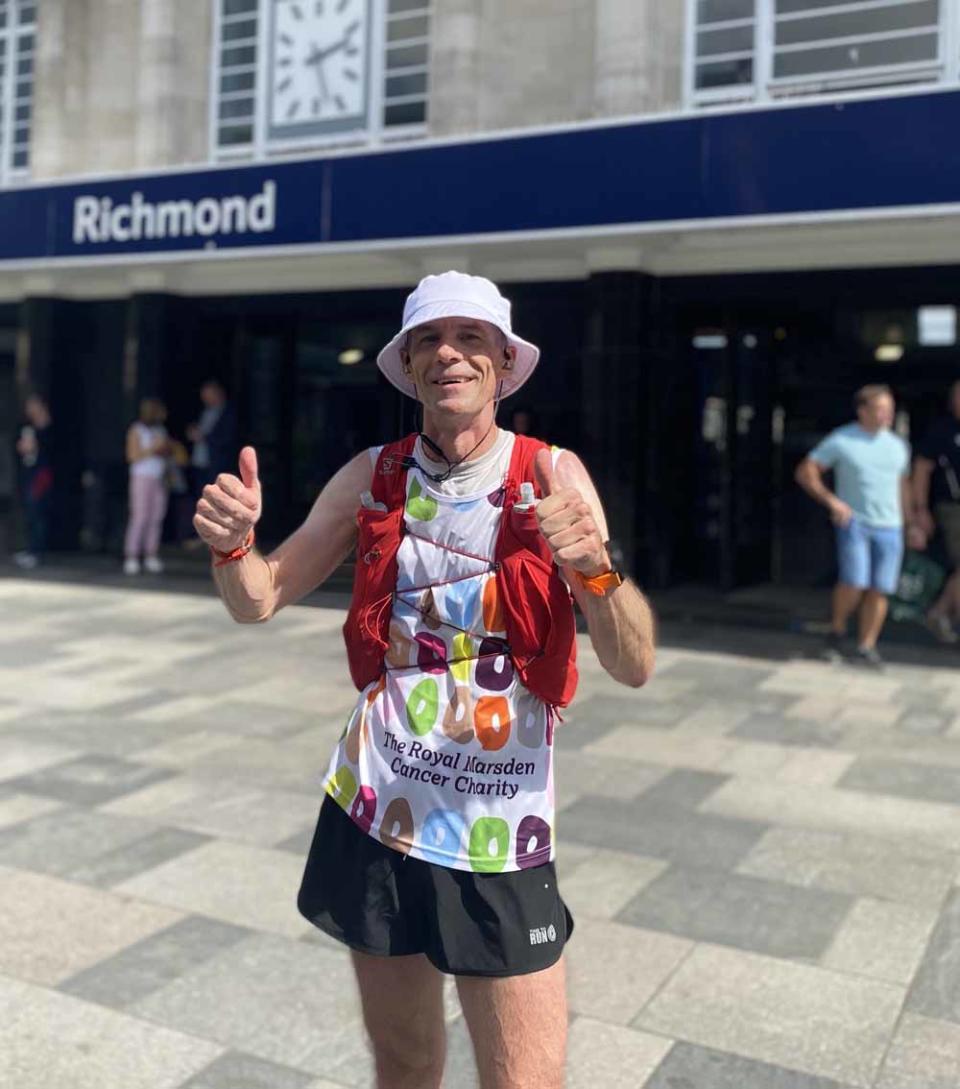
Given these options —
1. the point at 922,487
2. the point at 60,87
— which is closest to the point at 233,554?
the point at 922,487

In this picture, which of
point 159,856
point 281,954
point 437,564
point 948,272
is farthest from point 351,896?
point 948,272

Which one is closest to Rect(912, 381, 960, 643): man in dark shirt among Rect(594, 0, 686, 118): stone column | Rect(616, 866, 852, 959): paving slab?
Rect(594, 0, 686, 118): stone column

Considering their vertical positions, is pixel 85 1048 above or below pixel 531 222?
below

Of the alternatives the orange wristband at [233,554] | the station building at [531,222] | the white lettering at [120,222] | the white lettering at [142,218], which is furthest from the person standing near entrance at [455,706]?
the white lettering at [120,222]

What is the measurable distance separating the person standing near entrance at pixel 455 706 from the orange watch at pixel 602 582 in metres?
0.03

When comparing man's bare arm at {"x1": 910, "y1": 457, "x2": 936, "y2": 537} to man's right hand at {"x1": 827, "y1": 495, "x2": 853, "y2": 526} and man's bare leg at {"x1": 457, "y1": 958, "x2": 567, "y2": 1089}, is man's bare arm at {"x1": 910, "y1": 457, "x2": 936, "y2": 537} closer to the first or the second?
man's right hand at {"x1": 827, "y1": 495, "x2": 853, "y2": 526}

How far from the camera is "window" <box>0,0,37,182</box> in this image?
14.6 metres

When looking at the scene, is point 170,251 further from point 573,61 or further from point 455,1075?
point 455,1075

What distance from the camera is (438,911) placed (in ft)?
6.68

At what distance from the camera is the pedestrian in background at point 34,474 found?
13.5m

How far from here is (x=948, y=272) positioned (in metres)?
9.73

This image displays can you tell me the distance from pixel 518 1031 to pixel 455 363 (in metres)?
1.18

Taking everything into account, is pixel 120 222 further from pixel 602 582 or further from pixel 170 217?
pixel 602 582

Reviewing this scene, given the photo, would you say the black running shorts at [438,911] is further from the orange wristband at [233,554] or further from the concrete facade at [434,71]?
the concrete facade at [434,71]
